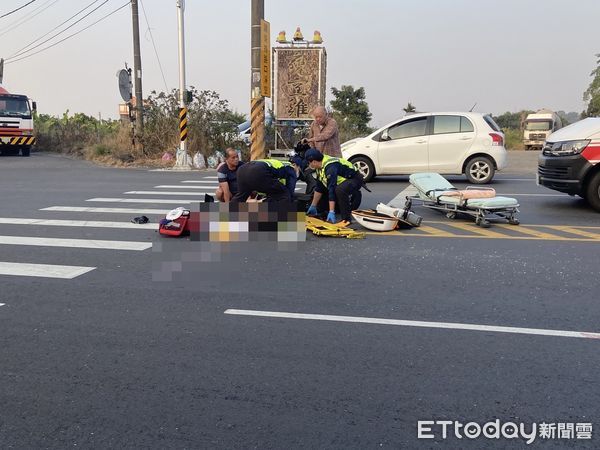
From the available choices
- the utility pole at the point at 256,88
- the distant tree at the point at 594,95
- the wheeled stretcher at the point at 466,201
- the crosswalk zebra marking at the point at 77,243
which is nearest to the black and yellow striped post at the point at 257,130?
the utility pole at the point at 256,88

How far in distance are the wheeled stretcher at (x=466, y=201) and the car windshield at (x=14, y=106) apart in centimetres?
2314

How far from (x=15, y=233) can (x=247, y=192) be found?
3.59 meters

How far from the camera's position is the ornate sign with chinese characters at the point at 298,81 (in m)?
19.0

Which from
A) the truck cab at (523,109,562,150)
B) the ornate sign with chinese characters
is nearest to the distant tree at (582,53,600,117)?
the truck cab at (523,109,562,150)

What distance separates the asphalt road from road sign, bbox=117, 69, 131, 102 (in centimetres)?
1444

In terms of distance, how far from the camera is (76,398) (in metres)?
3.37

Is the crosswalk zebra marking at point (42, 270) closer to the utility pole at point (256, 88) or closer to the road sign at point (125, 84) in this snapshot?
the utility pole at point (256, 88)

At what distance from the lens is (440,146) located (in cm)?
1343

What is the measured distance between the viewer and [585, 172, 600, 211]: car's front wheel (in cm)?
942

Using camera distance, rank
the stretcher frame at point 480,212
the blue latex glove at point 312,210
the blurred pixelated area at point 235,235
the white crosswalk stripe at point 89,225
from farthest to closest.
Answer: the blue latex glove at point 312,210 < the stretcher frame at point 480,212 < the blurred pixelated area at point 235,235 < the white crosswalk stripe at point 89,225

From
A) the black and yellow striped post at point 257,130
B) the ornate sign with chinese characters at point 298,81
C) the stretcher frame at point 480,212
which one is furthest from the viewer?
the ornate sign with chinese characters at point 298,81

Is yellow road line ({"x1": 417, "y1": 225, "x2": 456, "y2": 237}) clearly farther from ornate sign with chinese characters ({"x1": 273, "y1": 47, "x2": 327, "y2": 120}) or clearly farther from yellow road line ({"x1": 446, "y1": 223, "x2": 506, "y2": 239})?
ornate sign with chinese characters ({"x1": 273, "y1": 47, "x2": 327, "y2": 120})

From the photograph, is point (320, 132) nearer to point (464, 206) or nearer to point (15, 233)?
point (464, 206)

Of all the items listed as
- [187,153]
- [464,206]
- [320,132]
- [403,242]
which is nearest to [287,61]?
[187,153]
